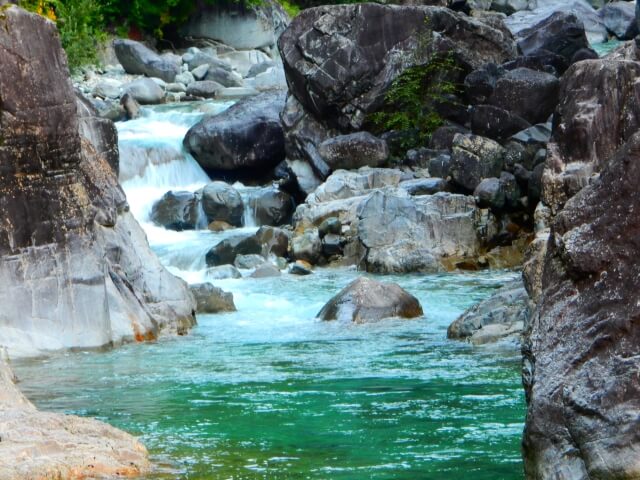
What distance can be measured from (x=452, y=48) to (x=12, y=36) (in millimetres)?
14916

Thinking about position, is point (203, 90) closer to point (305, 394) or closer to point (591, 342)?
point (305, 394)

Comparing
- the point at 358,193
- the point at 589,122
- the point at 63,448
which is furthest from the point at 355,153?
the point at 63,448

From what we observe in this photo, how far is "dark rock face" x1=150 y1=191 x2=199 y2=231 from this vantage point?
2181cm

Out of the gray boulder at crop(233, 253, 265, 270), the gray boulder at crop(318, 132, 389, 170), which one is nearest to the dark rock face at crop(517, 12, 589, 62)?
the gray boulder at crop(318, 132, 389, 170)

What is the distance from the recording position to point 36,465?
239 inches

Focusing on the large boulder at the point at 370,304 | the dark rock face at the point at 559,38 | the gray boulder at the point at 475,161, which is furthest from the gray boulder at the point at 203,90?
the large boulder at the point at 370,304

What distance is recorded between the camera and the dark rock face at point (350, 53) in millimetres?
Result: 24000

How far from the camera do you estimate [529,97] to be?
21.8 metres

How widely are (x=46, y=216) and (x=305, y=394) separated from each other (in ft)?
11.7

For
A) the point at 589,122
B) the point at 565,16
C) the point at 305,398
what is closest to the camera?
the point at 305,398

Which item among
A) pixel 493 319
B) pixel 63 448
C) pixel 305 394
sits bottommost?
pixel 493 319

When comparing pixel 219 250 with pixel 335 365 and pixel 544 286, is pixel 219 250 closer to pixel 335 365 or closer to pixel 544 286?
pixel 335 365

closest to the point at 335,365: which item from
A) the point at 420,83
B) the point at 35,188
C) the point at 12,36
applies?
the point at 35,188

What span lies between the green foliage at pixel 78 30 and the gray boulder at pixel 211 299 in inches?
651
